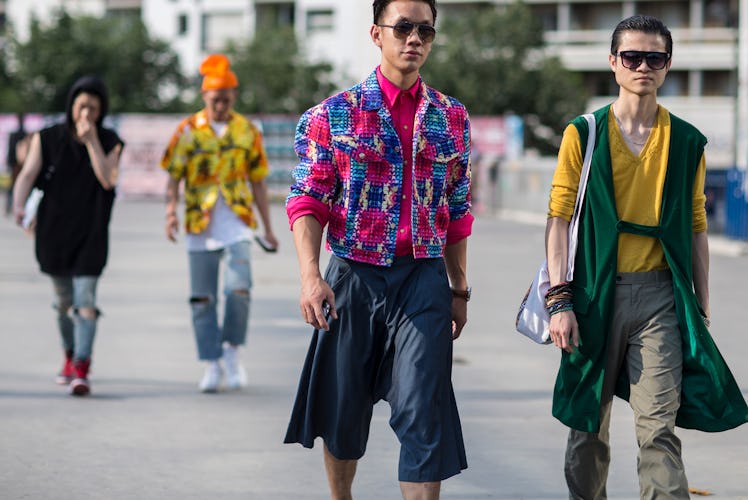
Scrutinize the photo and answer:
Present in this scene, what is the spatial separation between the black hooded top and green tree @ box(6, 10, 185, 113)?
51.1 metres

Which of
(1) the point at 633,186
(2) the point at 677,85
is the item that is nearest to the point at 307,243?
(1) the point at 633,186

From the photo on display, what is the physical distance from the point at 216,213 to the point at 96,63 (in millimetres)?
55874

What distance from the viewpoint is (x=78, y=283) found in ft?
27.9

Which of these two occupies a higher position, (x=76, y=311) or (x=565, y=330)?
(x=565, y=330)

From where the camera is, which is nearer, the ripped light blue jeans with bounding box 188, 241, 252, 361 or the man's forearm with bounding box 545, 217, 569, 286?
the man's forearm with bounding box 545, 217, 569, 286

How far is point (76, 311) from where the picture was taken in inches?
336

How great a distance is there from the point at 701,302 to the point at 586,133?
2.25 feet

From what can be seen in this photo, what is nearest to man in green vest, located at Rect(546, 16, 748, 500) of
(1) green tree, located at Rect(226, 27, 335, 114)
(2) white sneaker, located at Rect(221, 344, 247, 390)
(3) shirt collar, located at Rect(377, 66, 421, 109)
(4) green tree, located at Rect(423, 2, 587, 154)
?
(3) shirt collar, located at Rect(377, 66, 421, 109)

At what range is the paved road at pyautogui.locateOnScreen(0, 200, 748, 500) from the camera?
6.11 metres

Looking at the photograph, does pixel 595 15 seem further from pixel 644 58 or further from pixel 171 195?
pixel 644 58

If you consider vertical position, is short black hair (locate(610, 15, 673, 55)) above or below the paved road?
above

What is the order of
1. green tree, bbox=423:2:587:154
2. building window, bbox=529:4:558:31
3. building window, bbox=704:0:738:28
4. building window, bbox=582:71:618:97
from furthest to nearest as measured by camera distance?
A: building window, bbox=529:4:558:31, building window, bbox=582:71:618:97, building window, bbox=704:0:738:28, green tree, bbox=423:2:587:154

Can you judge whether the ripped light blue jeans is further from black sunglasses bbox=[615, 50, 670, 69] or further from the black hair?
black sunglasses bbox=[615, 50, 670, 69]

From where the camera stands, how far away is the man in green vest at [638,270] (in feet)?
15.7
